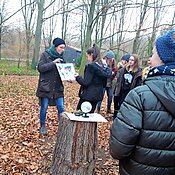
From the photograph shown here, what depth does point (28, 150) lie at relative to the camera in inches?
166

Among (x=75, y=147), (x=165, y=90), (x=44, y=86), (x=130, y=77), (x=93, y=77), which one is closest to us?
(x=165, y=90)

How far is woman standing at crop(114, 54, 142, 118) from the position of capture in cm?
524

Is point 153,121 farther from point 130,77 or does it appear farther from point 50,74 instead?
point 130,77

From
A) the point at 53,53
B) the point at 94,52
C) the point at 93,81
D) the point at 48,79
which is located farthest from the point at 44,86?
the point at 94,52

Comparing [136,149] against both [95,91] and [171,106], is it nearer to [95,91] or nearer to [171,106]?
[171,106]

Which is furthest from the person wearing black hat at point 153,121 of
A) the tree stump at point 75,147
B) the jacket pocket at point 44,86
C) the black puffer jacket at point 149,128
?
the jacket pocket at point 44,86

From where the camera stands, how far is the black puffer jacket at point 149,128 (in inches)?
68.6

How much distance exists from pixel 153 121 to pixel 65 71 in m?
2.77

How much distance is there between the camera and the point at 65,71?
4.34 metres

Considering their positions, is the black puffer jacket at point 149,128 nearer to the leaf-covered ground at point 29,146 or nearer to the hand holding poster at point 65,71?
the leaf-covered ground at point 29,146

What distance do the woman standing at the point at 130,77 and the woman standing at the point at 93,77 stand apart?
0.75 metres

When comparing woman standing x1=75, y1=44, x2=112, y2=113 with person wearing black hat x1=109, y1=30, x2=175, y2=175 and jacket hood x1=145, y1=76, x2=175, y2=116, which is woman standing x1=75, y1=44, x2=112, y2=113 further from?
jacket hood x1=145, y1=76, x2=175, y2=116

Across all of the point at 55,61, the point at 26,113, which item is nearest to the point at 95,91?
the point at 55,61

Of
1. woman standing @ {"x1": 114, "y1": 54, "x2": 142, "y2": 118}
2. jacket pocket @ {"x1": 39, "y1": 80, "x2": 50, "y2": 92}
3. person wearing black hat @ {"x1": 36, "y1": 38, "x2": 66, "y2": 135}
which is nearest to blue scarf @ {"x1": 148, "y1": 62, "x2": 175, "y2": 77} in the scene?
person wearing black hat @ {"x1": 36, "y1": 38, "x2": 66, "y2": 135}
